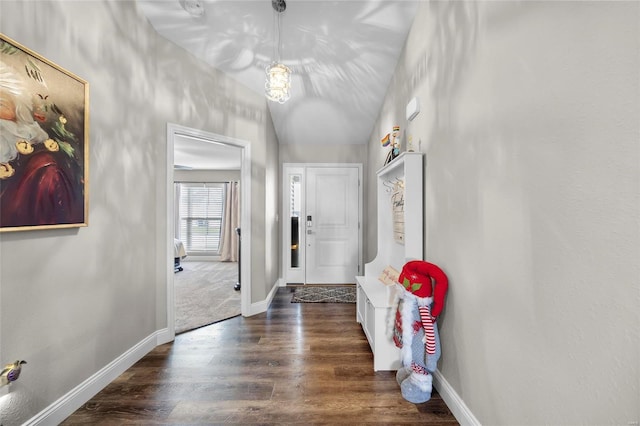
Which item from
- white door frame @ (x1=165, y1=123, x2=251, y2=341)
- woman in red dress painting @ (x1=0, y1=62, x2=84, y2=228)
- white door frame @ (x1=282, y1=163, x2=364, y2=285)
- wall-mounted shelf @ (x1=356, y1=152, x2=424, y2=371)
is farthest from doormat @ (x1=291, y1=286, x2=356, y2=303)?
woman in red dress painting @ (x1=0, y1=62, x2=84, y2=228)

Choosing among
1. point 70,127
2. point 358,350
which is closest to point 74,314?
point 70,127

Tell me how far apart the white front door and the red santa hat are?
257 centimetres

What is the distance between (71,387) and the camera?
5.23 ft

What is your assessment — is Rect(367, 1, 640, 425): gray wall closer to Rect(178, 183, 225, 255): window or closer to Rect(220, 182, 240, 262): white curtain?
Rect(220, 182, 240, 262): white curtain

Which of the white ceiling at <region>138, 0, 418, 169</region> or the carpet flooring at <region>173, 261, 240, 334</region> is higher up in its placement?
the white ceiling at <region>138, 0, 418, 169</region>

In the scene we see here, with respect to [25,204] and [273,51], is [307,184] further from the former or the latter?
[25,204]

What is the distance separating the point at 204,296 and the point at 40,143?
9.19ft

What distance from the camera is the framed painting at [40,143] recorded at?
1262 mm

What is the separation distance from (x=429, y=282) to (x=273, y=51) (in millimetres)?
2450

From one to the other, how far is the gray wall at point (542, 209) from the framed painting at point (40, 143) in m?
2.22

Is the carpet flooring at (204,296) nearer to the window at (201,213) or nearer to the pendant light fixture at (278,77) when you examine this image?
the window at (201,213)

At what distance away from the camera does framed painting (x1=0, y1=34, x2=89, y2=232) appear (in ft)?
4.14

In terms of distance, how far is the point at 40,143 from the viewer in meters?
1.40

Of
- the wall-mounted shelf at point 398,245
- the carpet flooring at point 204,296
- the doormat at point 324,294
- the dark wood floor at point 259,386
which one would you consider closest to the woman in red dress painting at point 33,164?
the dark wood floor at point 259,386
